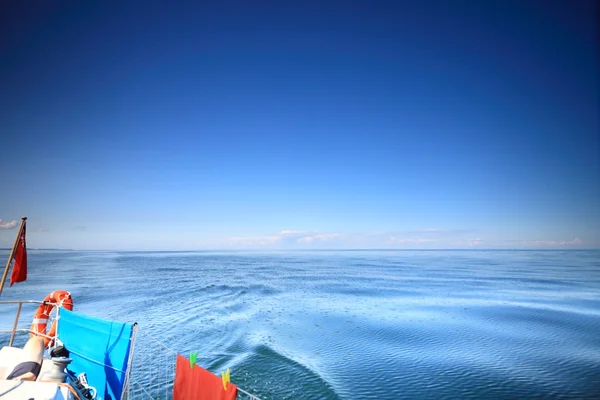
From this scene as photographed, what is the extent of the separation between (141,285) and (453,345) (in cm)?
3835

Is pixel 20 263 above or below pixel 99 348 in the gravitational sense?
above

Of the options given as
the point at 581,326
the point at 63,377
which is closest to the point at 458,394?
the point at 63,377

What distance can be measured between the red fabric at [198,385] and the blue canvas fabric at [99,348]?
7.17ft

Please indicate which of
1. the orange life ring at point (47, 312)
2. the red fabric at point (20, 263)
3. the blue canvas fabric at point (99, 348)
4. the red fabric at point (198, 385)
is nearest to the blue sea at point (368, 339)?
the blue canvas fabric at point (99, 348)

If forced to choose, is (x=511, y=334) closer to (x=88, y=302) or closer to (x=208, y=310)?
(x=208, y=310)

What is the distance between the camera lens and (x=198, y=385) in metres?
6.46

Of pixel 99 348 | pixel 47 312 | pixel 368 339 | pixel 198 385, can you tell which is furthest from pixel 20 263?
pixel 368 339

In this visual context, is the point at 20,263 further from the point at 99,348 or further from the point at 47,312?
the point at 99,348

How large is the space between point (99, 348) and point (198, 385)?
14.8 feet

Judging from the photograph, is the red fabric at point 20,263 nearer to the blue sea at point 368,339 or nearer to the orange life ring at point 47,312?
the orange life ring at point 47,312

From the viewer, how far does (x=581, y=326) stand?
24.6m

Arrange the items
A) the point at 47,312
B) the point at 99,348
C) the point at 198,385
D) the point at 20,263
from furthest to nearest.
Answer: the point at 47,312, the point at 20,263, the point at 99,348, the point at 198,385

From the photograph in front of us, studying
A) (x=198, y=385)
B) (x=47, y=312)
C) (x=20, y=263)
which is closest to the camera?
(x=198, y=385)

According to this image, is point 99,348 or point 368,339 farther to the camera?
point 368,339
